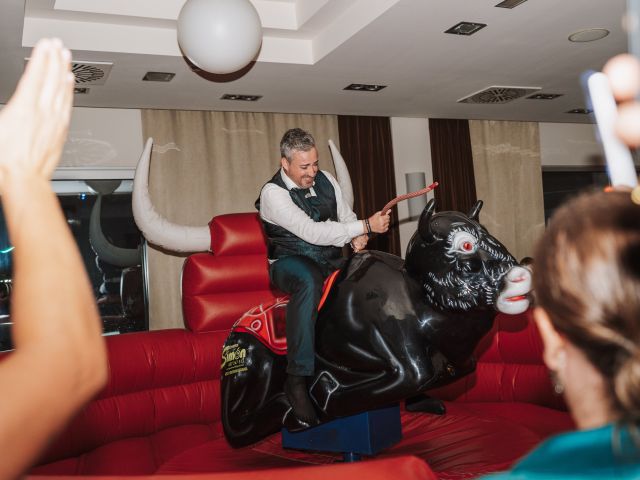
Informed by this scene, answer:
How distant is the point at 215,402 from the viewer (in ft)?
14.7

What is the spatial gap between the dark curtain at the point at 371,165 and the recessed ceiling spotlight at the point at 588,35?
2.65m

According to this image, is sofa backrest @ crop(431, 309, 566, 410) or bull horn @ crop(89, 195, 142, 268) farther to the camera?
bull horn @ crop(89, 195, 142, 268)

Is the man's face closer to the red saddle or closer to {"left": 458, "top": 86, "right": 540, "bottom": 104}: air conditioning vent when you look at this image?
the red saddle

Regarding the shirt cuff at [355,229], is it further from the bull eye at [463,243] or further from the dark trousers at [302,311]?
the bull eye at [463,243]

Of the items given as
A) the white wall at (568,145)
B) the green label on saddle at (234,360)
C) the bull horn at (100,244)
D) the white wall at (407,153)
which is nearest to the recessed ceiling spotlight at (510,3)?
the green label on saddle at (234,360)

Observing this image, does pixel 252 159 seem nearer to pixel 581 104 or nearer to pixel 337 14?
pixel 337 14

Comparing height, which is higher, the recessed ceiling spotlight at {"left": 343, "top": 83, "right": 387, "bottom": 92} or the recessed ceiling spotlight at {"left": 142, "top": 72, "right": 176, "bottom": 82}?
the recessed ceiling spotlight at {"left": 142, "top": 72, "right": 176, "bottom": 82}

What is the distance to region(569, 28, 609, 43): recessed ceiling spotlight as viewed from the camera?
4.66m

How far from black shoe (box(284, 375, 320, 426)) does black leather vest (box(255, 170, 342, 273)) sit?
527mm

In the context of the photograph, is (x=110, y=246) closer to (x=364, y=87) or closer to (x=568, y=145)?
(x=364, y=87)

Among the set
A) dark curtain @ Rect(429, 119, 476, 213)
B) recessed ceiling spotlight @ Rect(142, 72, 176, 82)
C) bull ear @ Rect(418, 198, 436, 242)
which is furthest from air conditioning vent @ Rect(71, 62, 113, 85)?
dark curtain @ Rect(429, 119, 476, 213)

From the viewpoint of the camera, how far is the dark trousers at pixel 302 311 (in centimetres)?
264

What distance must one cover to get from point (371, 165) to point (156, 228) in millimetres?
2764

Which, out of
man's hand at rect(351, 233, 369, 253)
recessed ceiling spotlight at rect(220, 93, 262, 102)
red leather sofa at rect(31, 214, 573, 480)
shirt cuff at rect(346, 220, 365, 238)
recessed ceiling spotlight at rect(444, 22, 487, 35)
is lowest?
red leather sofa at rect(31, 214, 573, 480)
